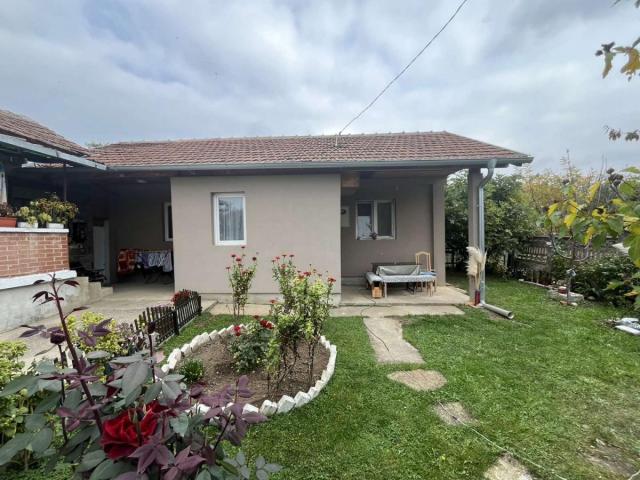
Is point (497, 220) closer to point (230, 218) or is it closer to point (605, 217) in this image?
point (230, 218)

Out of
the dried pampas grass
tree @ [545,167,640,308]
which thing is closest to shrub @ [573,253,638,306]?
the dried pampas grass

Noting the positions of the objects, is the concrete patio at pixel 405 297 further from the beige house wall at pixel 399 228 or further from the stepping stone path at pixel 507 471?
the stepping stone path at pixel 507 471

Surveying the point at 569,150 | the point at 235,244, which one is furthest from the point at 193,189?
the point at 569,150

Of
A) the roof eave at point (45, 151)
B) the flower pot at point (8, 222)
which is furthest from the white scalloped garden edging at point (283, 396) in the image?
the roof eave at point (45, 151)

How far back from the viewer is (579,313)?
6734mm

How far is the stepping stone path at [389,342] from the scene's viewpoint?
454 centimetres

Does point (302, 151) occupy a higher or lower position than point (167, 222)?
higher

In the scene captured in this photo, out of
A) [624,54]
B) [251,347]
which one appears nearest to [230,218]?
[251,347]

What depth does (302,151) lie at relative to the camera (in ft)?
27.8

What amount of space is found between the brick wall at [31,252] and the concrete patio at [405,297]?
627 centimetres

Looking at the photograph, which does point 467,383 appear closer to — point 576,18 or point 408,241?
point 576,18

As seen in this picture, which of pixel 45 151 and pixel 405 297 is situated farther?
pixel 405 297

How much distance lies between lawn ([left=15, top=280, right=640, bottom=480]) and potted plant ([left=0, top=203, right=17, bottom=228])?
146 inches

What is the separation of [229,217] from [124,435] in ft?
23.3
